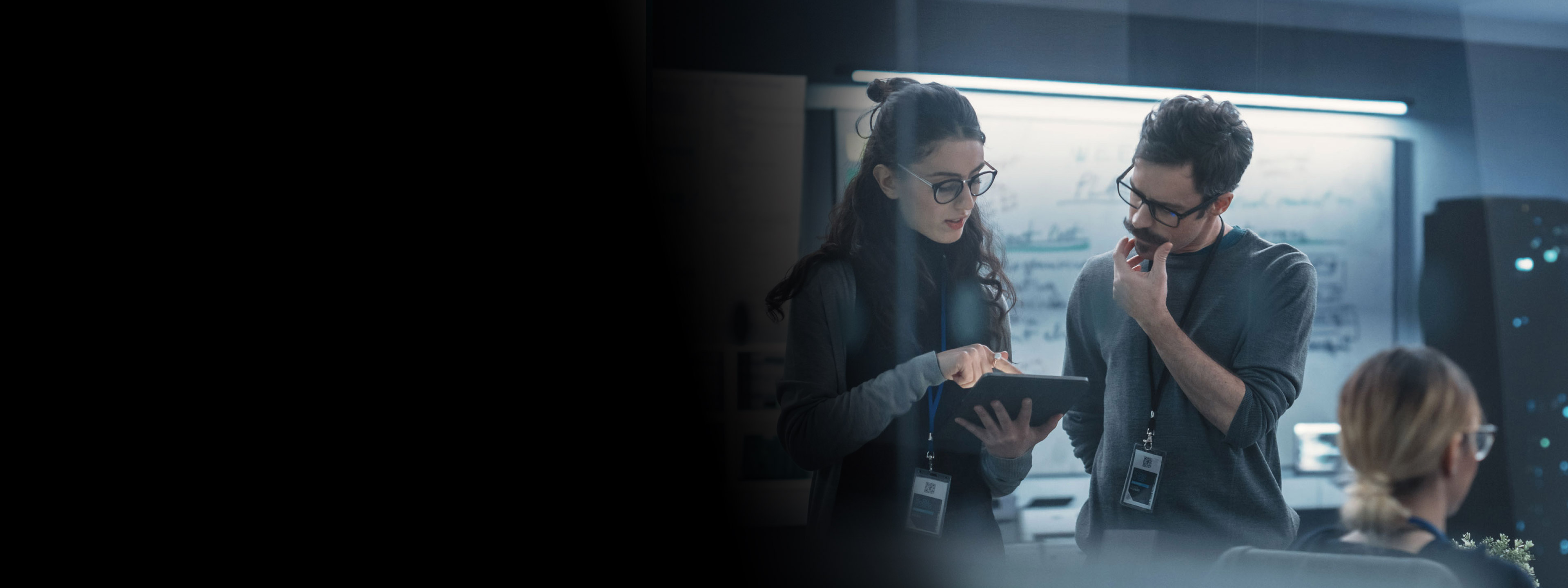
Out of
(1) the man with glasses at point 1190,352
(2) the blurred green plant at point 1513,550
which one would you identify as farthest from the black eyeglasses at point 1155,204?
(2) the blurred green plant at point 1513,550

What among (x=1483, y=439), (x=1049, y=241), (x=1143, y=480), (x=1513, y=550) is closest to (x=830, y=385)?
(x=1049, y=241)

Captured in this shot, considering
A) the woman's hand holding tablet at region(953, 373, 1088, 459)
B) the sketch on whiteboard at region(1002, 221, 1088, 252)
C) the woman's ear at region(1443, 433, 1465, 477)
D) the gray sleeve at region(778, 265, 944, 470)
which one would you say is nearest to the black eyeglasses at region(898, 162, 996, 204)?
the sketch on whiteboard at region(1002, 221, 1088, 252)

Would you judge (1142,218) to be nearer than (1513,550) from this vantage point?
Yes

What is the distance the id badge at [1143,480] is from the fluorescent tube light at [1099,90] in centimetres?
77

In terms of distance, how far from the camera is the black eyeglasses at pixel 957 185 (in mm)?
1942

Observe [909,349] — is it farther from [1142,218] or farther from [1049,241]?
[1142,218]

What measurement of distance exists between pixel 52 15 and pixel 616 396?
5.07 feet

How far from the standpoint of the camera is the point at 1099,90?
6.49 ft

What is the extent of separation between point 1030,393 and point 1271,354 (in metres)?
0.51

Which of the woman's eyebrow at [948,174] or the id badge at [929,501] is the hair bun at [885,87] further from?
the id badge at [929,501]

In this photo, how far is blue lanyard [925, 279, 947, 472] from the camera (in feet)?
6.43

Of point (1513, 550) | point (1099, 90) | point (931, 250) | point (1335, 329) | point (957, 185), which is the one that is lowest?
point (1513, 550)

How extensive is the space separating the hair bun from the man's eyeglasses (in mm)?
1285

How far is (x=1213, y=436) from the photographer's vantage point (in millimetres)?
1893
